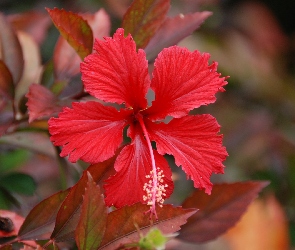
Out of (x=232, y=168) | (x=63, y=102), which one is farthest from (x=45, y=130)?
(x=232, y=168)

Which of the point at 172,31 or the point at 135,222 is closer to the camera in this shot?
the point at 135,222

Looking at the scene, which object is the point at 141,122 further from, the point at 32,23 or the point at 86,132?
the point at 32,23

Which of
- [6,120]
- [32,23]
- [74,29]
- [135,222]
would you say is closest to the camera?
[135,222]

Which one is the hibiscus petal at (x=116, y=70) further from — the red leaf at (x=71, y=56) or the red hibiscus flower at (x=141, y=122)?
the red leaf at (x=71, y=56)

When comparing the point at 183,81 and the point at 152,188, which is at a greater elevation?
the point at 183,81

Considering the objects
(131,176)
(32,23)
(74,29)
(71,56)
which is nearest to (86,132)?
(131,176)

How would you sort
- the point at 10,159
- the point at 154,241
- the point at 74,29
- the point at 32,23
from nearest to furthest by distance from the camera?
the point at 154,241
the point at 74,29
the point at 10,159
the point at 32,23

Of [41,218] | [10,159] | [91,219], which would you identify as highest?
[91,219]
